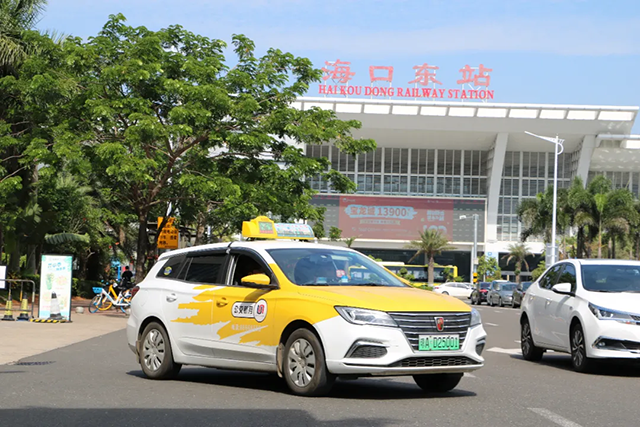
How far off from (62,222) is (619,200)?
34.2 metres

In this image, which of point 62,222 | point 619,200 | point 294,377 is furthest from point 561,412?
point 619,200

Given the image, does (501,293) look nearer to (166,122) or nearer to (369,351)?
(166,122)

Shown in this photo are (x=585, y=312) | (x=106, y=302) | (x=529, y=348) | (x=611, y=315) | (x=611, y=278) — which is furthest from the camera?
(x=106, y=302)

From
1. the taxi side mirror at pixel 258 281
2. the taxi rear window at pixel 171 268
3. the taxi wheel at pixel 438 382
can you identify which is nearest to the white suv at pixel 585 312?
the taxi wheel at pixel 438 382

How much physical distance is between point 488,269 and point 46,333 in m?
79.0

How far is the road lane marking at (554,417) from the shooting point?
7439mm

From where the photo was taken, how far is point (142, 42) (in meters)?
27.1

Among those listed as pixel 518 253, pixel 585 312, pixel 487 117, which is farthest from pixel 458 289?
pixel 585 312

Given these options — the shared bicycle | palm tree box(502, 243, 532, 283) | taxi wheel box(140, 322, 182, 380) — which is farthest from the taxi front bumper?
palm tree box(502, 243, 532, 283)

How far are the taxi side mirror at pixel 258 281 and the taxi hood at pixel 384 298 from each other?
429 millimetres

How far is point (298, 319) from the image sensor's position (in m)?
8.79

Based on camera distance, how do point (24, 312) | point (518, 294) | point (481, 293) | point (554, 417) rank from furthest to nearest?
point (481, 293), point (518, 294), point (24, 312), point (554, 417)

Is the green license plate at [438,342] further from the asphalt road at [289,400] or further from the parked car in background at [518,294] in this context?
the parked car in background at [518,294]

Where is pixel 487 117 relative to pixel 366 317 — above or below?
above
